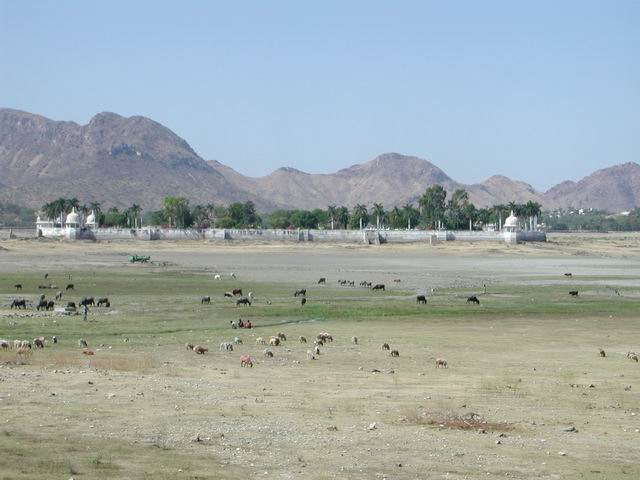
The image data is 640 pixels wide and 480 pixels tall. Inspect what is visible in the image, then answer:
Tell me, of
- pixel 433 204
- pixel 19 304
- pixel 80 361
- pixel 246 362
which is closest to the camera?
pixel 80 361

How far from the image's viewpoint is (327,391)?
2309 centimetres

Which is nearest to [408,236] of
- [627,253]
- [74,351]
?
[627,253]

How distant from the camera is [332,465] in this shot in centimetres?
1636

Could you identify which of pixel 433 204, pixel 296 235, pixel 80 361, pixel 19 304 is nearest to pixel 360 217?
pixel 433 204

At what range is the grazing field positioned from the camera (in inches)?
652

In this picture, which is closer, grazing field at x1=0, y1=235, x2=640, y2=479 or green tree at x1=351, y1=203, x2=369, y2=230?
grazing field at x1=0, y1=235, x2=640, y2=479

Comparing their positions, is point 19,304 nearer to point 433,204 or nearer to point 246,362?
point 246,362

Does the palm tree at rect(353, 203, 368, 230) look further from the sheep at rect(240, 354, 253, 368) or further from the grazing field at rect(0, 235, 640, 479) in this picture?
the sheep at rect(240, 354, 253, 368)

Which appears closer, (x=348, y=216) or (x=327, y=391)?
(x=327, y=391)

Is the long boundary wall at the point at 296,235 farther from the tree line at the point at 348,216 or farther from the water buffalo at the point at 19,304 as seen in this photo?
the water buffalo at the point at 19,304

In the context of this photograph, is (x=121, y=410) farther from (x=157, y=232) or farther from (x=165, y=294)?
(x=157, y=232)

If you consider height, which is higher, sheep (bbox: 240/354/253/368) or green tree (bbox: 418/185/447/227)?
green tree (bbox: 418/185/447/227)

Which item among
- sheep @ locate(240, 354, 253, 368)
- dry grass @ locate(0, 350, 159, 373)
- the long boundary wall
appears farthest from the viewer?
the long boundary wall

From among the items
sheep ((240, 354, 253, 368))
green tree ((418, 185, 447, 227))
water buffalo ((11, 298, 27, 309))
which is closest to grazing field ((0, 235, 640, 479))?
sheep ((240, 354, 253, 368))
